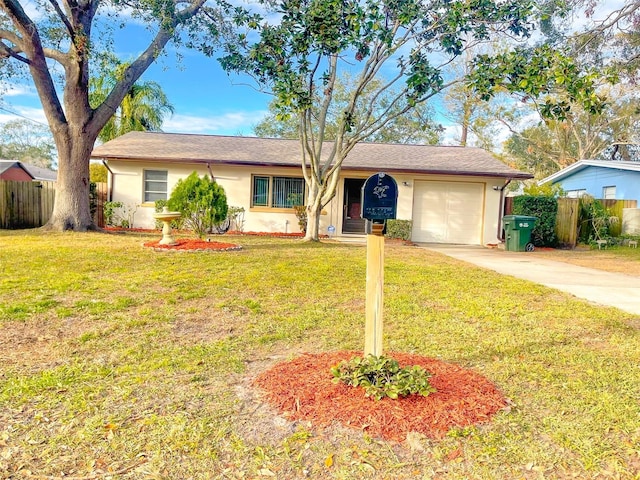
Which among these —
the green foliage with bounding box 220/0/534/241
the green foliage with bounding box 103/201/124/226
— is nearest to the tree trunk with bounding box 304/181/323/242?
the green foliage with bounding box 220/0/534/241

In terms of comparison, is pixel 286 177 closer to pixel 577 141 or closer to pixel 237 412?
pixel 237 412

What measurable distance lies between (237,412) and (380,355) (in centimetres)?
93

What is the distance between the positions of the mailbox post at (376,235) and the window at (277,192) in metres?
12.5

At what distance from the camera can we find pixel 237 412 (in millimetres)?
2482

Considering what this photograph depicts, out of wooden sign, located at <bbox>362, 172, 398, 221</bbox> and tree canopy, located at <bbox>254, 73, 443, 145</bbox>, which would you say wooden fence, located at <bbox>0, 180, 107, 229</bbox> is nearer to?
wooden sign, located at <bbox>362, 172, 398, 221</bbox>

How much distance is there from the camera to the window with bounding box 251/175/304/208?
1501 cm

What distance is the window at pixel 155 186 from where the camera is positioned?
48.4ft

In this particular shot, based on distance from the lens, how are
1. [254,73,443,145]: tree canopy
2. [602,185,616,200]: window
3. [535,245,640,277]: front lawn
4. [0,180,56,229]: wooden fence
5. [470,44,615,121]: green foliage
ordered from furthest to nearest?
[254,73,443,145]: tree canopy < [602,185,616,200]: window < [0,180,56,229]: wooden fence < [535,245,640,277]: front lawn < [470,44,615,121]: green foliage

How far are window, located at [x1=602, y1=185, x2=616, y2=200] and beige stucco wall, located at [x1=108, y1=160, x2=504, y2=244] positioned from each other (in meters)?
7.04

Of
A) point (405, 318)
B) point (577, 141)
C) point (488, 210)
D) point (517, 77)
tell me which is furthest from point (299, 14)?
point (577, 141)

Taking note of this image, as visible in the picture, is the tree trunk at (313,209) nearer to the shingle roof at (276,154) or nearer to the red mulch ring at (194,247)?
the red mulch ring at (194,247)

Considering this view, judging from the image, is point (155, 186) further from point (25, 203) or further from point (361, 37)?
point (361, 37)

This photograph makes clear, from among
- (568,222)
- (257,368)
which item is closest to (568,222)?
(568,222)

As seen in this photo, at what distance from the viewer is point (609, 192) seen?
61.0 ft
